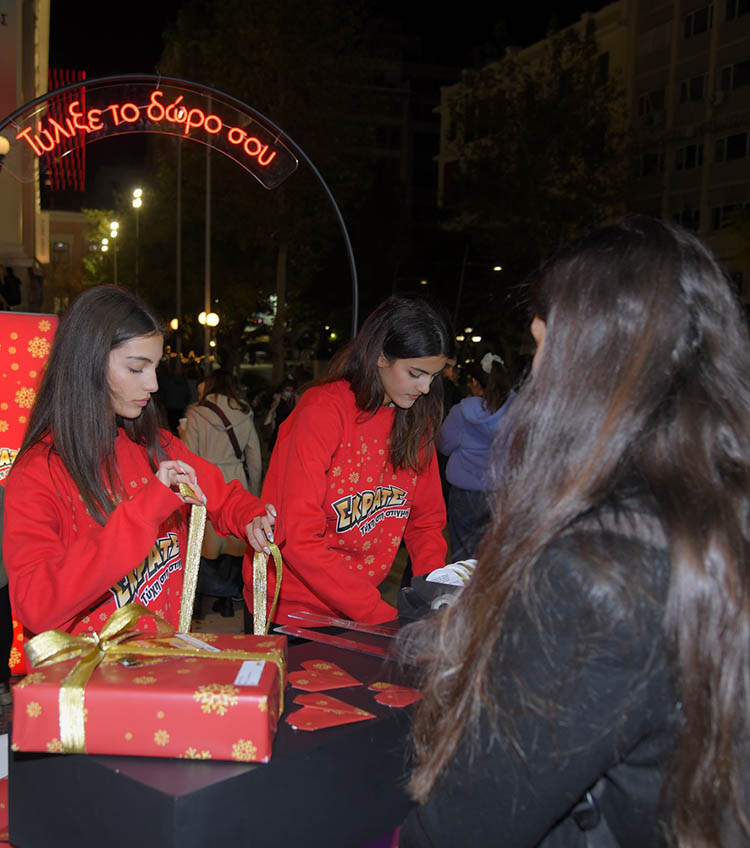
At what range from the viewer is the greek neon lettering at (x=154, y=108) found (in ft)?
17.5

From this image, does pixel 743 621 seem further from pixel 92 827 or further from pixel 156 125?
pixel 156 125

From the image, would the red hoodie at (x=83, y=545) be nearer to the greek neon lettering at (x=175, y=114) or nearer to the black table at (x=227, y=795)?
the black table at (x=227, y=795)

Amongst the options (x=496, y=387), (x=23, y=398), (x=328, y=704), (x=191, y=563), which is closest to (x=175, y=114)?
(x=23, y=398)

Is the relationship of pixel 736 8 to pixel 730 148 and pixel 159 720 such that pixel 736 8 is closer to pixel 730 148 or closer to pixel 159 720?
pixel 730 148

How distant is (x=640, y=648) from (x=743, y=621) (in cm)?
14

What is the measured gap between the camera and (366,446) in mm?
2824

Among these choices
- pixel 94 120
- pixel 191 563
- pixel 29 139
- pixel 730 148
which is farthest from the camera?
pixel 730 148

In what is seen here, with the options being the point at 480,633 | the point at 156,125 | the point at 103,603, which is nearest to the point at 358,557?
the point at 103,603

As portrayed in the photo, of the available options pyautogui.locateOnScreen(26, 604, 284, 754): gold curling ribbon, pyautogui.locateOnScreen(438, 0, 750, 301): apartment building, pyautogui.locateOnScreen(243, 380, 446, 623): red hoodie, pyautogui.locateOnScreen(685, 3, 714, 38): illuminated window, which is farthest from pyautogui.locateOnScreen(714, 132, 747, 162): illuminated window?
pyautogui.locateOnScreen(26, 604, 284, 754): gold curling ribbon

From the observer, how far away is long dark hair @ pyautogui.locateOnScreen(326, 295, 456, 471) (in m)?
2.80

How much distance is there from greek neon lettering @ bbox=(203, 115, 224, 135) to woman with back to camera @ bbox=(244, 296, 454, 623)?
10.0 feet

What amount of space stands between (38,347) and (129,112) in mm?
2470

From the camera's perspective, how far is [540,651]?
1010 millimetres

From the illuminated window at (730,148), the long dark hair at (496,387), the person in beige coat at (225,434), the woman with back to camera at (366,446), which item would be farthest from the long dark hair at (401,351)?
the illuminated window at (730,148)
